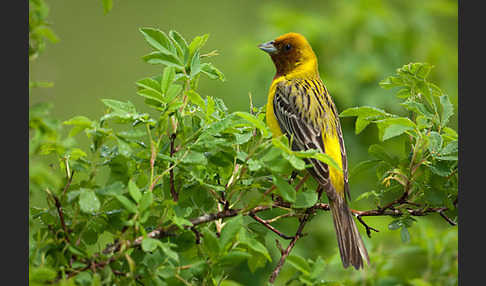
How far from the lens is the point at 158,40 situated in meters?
1.97

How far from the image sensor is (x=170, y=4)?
1159 cm

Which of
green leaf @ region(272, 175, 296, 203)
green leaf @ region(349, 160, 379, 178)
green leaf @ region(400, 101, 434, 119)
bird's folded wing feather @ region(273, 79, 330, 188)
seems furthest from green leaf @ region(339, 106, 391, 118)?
bird's folded wing feather @ region(273, 79, 330, 188)

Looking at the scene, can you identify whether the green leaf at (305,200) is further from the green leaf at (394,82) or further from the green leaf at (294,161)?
the green leaf at (394,82)

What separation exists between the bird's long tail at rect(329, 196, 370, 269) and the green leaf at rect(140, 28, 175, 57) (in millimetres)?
1199

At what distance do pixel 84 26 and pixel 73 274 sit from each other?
9.19 metres

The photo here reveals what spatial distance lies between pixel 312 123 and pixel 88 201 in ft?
6.33

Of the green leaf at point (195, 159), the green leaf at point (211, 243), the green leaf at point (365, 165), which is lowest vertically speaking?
the green leaf at point (211, 243)

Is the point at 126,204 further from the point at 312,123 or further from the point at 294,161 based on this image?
the point at 312,123

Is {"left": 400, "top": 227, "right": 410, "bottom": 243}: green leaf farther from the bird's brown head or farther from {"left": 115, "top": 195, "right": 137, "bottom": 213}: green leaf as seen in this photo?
the bird's brown head

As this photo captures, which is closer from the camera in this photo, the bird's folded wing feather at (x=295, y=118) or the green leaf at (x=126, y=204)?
the green leaf at (x=126, y=204)

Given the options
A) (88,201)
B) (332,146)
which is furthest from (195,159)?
(332,146)

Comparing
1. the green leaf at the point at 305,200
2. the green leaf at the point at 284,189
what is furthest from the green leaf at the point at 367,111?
the green leaf at the point at 284,189

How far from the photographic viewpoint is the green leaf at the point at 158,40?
194 centimetres

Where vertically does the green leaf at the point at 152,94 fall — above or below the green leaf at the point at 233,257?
above
